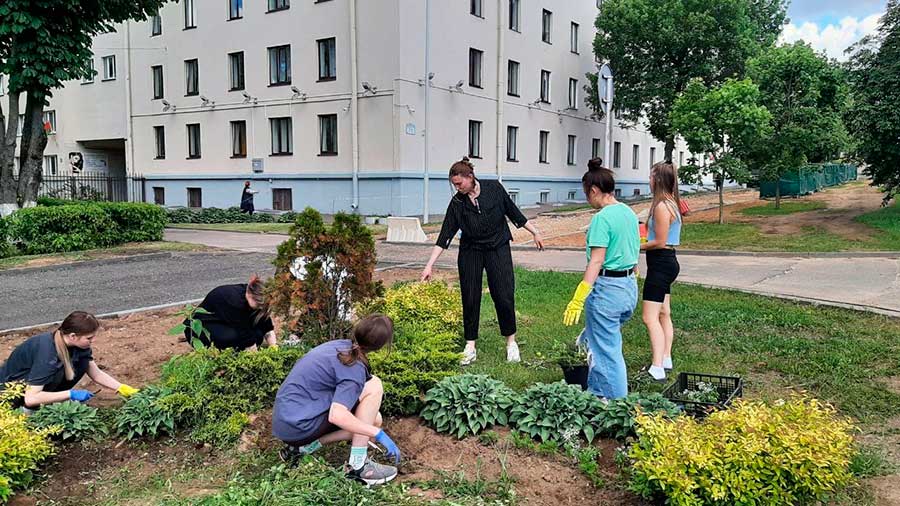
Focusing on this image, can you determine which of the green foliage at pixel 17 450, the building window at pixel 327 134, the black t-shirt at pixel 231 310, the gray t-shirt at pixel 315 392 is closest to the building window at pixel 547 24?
the building window at pixel 327 134

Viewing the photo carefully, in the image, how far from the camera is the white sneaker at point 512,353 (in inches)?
227

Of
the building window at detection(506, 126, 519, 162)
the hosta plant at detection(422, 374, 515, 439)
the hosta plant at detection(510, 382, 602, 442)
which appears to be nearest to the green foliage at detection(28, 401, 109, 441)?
the hosta plant at detection(422, 374, 515, 439)

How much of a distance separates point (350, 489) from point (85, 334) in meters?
2.27

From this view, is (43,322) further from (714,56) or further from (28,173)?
(714,56)

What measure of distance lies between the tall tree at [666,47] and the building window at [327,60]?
13.8 meters

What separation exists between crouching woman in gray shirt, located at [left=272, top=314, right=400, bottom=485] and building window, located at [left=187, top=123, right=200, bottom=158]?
27295 millimetres

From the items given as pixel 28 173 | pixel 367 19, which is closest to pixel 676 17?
pixel 367 19

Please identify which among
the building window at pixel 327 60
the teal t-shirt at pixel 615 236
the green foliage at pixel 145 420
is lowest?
the green foliage at pixel 145 420

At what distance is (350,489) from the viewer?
3326 millimetres

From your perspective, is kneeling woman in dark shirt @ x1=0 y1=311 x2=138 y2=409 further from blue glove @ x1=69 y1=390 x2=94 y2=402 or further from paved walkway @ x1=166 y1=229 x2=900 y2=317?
paved walkway @ x1=166 y1=229 x2=900 y2=317

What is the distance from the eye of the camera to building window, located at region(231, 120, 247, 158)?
88.4 feet

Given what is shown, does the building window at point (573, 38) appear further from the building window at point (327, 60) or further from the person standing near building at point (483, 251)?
the person standing near building at point (483, 251)

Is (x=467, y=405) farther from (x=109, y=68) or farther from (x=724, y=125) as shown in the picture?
(x=109, y=68)

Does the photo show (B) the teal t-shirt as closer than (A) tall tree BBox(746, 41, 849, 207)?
Yes
